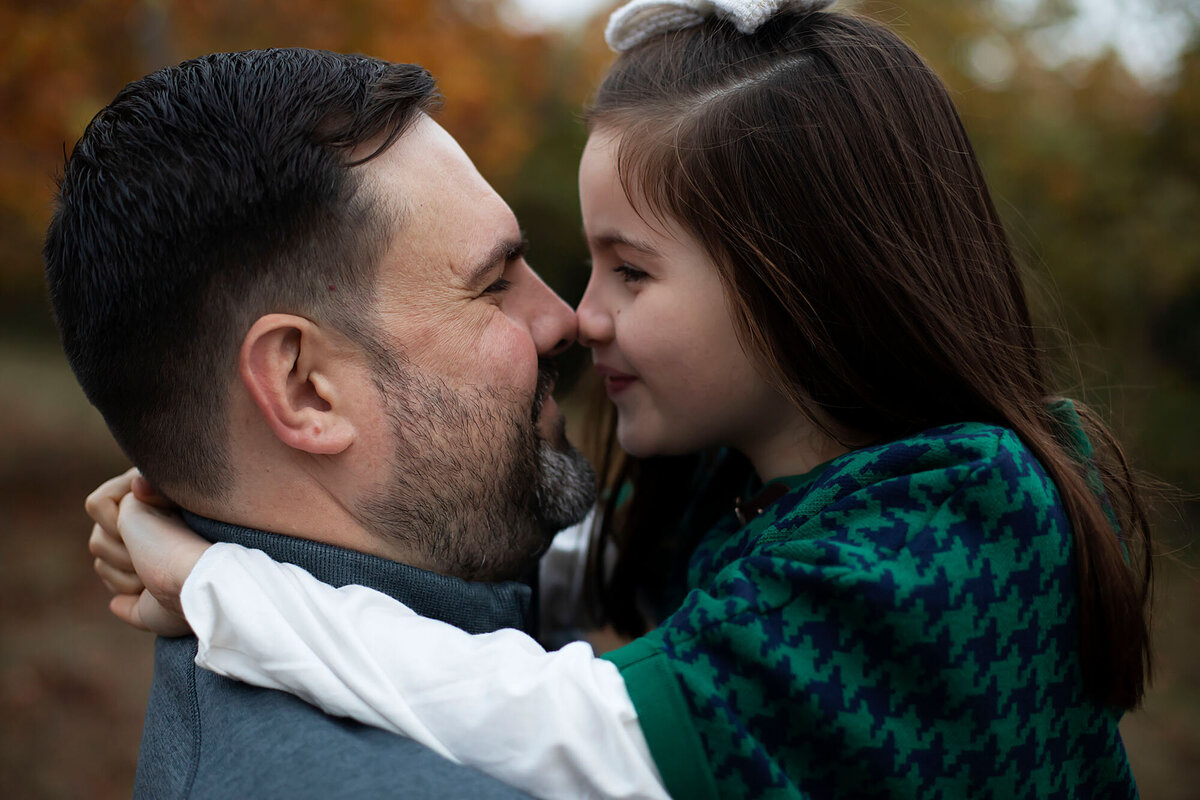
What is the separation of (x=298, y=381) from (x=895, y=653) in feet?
3.93

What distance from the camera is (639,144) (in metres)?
2.01

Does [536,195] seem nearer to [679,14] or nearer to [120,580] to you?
[679,14]

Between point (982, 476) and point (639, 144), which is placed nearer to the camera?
point (982, 476)

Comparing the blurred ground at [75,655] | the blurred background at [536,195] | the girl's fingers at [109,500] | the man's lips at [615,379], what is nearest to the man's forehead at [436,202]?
the man's lips at [615,379]

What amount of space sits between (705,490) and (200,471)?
4.27 ft

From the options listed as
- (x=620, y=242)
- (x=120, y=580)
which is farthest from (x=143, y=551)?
(x=620, y=242)

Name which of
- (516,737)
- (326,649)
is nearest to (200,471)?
(326,649)

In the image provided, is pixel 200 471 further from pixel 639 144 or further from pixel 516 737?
pixel 639 144

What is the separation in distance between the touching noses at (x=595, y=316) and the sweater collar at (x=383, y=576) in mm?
636

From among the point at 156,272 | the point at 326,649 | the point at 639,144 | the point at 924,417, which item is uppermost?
the point at 639,144

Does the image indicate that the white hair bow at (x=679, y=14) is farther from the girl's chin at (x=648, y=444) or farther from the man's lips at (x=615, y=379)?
the girl's chin at (x=648, y=444)

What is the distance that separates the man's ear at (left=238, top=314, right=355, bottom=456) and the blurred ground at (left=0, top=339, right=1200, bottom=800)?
10.9ft

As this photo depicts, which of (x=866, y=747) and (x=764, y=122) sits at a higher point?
(x=764, y=122)

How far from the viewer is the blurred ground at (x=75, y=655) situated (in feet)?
16.1
